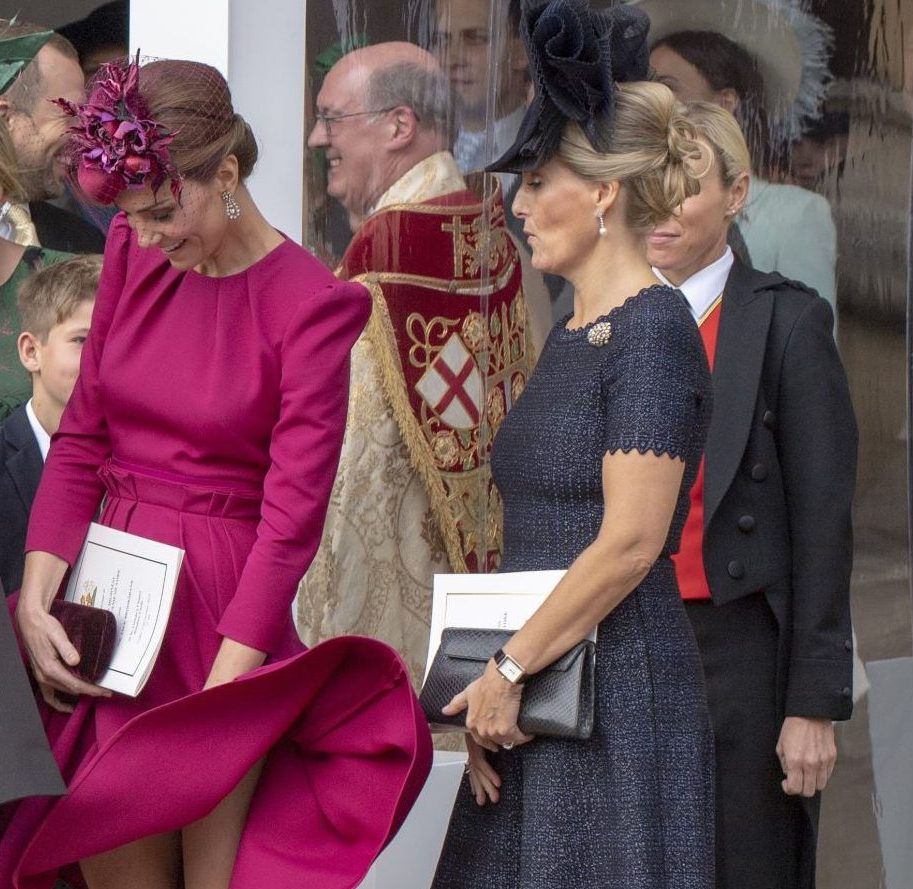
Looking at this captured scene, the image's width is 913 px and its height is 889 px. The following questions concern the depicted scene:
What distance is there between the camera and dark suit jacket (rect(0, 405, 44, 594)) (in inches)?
121

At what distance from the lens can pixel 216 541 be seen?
2.67 metres

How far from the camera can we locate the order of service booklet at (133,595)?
256 cm

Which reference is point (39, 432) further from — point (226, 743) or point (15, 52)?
point (226, 743)

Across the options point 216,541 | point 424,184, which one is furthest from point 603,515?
point 424,184

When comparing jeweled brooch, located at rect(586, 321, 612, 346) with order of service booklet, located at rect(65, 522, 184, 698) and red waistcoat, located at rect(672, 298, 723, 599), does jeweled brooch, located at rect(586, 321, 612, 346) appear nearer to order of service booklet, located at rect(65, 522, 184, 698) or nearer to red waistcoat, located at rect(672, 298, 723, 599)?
red waistcoat, located at rect(672, 298, 723, 599)

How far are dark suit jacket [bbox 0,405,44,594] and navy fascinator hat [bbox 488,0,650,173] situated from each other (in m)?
1.08

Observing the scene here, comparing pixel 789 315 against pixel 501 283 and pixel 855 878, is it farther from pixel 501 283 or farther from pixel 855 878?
pixel 855 878

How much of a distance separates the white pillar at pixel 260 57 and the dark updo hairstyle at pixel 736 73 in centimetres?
95

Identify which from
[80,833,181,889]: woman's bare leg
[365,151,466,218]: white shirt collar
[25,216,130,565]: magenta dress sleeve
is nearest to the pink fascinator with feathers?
[25,216,130,565]: magenta dress sleeve

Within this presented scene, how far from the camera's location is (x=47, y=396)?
3.30m

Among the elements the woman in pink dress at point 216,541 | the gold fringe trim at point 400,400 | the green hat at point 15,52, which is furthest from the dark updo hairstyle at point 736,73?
the woman in pink dress at point 216,541

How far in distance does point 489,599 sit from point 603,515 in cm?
22

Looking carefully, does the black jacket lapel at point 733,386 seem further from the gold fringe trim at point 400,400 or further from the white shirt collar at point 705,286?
the gold fringe trim at point 400,400

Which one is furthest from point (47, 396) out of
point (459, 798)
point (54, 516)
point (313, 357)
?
point (459, 798)
